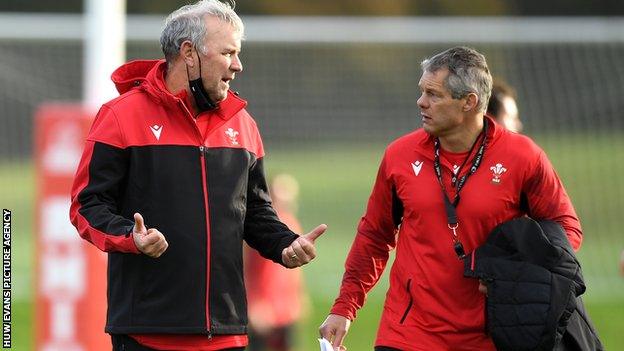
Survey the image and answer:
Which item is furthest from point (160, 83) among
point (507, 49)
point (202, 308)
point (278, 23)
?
point (507, 49)

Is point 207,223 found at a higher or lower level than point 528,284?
higher

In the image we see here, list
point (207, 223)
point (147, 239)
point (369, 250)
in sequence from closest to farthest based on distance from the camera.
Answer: point (147, 239) → point (207, 223) → point (369, 250)

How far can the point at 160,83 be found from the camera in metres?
5.31

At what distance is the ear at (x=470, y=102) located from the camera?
564cm

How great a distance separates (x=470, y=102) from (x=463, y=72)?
13 cm

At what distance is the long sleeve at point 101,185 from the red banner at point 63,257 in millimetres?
3651

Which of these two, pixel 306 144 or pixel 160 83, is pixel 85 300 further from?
pixel 306 144

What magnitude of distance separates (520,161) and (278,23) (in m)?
10.7

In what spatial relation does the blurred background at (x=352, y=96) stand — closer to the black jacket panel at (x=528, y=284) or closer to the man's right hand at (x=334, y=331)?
the man's right hand at (x=334, y=331)

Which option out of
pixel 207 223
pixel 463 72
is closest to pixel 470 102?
pixel 463 72

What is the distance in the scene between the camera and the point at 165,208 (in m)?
5.16

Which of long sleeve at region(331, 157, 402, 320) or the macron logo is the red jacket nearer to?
long sleeve at region(331, 157, 402, 320)

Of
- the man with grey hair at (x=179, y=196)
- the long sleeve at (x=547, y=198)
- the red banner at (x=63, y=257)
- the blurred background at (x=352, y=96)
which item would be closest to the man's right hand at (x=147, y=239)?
the man with grey hair at (x=179, y=196)

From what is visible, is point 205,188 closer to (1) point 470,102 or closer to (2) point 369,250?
(2) point 369,250
